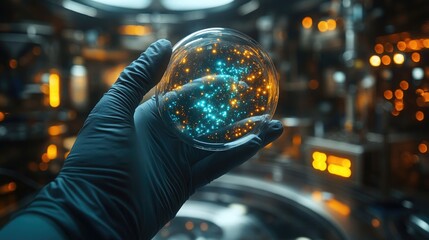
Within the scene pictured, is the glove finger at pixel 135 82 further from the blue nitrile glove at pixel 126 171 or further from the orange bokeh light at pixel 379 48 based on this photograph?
the orange bokeh light at pixel 379 48

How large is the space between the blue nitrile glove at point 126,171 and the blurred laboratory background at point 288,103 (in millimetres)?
382

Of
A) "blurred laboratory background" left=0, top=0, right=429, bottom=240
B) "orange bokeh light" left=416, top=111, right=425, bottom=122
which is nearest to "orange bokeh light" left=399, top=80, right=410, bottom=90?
"blurred laboratory background" left=0, top=0, right=429, bottom=240

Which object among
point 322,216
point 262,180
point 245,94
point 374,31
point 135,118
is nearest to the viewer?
point 245,94

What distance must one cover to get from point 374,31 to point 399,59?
0.15 m

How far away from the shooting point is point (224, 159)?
0.59m

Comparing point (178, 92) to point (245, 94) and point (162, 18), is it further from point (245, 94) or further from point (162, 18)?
point (162, 18)

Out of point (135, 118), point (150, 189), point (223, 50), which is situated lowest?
point (150, 189)

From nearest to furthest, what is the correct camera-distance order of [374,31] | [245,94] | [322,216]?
[245,94]
[322,216]
[374,31]

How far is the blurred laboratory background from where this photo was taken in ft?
3.34

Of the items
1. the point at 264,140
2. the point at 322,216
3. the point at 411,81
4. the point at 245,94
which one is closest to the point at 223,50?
the point at 245,94

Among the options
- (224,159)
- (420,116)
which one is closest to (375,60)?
(420,116)

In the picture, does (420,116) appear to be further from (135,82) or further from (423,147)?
(135,82)

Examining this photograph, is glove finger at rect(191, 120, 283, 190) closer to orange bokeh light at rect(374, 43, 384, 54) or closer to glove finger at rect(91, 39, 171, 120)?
glove finger at rect(91, 39, 171, 120)

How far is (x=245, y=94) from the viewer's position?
50cm
